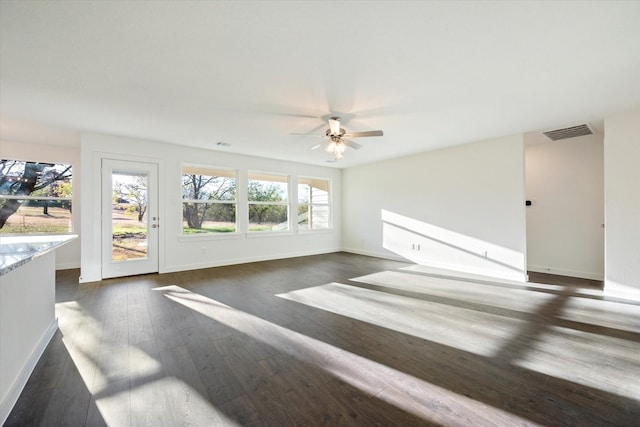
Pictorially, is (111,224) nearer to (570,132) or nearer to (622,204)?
(622,204)

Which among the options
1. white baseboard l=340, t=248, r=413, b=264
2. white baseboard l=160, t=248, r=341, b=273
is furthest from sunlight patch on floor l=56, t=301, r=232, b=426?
white baseboard l=340, t=248, r=413, b=264

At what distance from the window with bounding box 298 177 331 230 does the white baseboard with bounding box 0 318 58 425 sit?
211 inches

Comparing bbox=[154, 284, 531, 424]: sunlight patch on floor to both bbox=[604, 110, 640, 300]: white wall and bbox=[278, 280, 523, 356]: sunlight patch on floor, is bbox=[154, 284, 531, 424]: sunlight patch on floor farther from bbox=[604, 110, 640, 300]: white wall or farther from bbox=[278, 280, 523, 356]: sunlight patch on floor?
bbox=[604, 110, 640, 300]: white wall

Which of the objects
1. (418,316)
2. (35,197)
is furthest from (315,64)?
(35,197)

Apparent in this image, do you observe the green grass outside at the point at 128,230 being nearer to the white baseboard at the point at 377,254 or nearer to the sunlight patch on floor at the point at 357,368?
A: the sunlight patch on floor at the point at 357,368

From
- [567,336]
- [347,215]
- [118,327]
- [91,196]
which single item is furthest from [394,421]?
[347,215]

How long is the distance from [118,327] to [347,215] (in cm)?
621

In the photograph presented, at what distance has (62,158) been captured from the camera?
18.5 feet

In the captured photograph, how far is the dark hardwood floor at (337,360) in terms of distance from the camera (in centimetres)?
157

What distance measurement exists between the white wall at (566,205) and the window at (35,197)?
9491mm

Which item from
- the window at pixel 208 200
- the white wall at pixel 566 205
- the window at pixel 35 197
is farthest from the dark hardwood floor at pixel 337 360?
the window at pixel 35 197

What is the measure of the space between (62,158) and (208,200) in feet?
10.6

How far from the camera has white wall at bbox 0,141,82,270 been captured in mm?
5242

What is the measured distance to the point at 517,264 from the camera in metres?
4.63
